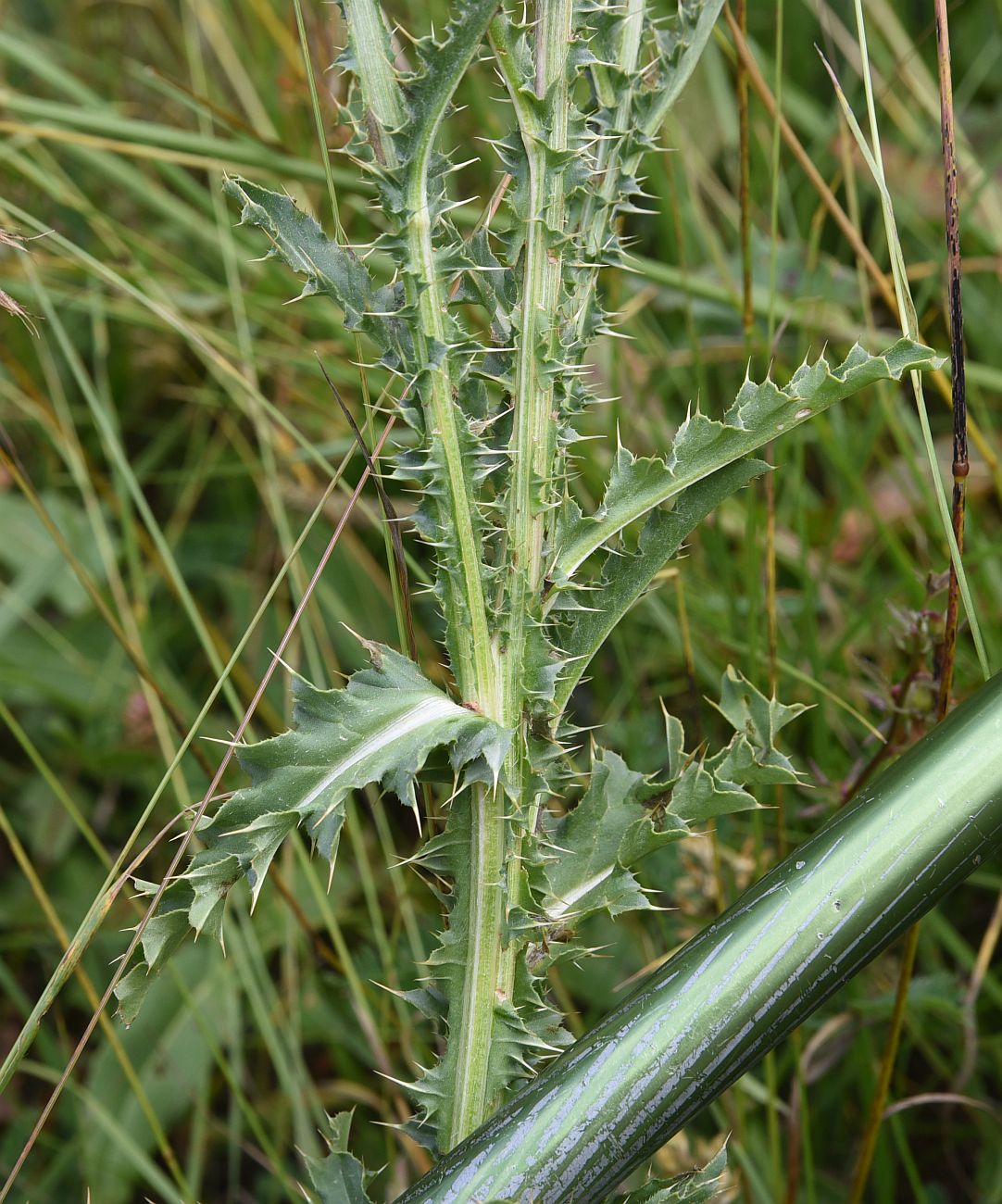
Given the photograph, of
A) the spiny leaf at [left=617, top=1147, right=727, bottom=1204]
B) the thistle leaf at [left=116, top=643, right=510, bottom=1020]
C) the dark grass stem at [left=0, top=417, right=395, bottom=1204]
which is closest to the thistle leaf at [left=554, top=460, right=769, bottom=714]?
the thistle leaf at [left=116, top=643, right=510, bottom=1020]

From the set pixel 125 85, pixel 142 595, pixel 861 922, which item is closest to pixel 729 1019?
pixel 861 922

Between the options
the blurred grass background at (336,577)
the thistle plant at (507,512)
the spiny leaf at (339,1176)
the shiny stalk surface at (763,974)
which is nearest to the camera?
the shiny stalk surface at (763,974)

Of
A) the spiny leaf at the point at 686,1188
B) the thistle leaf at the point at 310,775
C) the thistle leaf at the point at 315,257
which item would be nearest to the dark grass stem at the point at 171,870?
the thistle leaf at the point at 310,775

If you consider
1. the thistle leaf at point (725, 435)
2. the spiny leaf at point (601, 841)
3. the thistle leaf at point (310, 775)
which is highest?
the thistle leaf at point (725, 435)

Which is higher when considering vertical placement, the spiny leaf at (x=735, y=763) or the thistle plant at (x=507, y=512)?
the thistle plant at (x=507, y=512)

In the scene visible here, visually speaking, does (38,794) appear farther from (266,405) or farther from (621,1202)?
(621,1202)

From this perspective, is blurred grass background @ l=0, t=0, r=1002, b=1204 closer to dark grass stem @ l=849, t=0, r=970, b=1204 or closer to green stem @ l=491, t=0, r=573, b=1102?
dark grass stem @ l=849, t=0, r=970, b=1204

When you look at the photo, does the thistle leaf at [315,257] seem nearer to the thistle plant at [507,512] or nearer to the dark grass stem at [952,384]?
the thistle plant at [507,512]
